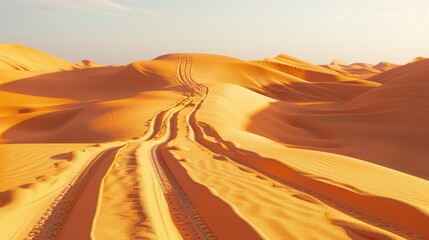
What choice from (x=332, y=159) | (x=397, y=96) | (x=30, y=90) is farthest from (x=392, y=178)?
(x=30, y=90)

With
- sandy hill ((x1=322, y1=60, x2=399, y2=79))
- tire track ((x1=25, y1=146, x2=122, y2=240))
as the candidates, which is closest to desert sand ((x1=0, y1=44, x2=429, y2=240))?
tire track ((x1=25, y1=146, x2=122, y2=240))

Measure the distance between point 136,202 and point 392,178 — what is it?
16.2ft

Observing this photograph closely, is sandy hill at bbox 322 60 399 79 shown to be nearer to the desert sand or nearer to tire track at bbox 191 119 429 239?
the desert sand

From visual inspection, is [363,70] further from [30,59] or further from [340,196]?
[340,196]

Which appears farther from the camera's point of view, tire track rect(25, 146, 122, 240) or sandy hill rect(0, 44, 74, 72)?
sandy hill rect(0, 44, 74, 72)

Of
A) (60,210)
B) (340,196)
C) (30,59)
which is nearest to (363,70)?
(30,59)

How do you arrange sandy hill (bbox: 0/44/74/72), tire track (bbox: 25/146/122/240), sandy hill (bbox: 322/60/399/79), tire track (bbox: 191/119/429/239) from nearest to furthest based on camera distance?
tire track (bbox: 25/146/122/240)
tire track (bbox: 191/119/429/239)
sandy hill (bbox: 0/44/74/72)
sandy hill (bbox: 322/60/399/79)

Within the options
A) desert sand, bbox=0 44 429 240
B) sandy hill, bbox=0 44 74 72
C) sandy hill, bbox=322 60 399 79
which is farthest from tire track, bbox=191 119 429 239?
sandy hill, bbox=322 60 399 79

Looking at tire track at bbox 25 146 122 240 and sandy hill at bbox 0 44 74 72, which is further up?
sandy hill at bbox 0 44 74 72

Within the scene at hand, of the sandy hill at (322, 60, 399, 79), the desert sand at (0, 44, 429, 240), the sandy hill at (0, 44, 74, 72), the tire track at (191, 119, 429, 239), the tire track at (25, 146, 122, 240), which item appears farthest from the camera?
the sandy hill at (322, 60, 399, 79)

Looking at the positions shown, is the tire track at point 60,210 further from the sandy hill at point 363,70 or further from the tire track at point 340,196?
the sandy hill at point 363,70

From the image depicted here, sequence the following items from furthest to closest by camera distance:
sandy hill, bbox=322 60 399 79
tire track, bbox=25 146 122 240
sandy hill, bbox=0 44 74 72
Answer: sandy hill, bbox=322 60 399 79 < sandy hill, bbox=0 44 74 72 < tire track, bbox=25 146 122 240

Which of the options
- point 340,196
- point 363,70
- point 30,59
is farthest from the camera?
point 363,70

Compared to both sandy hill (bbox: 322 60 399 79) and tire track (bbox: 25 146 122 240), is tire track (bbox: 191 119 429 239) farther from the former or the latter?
sandy hill (bbox: 322 60 399 79)
